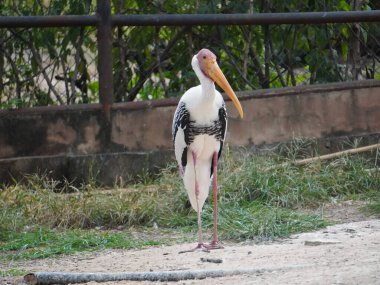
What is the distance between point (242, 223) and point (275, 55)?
267cm

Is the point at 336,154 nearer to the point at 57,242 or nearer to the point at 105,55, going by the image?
the point at 105,55

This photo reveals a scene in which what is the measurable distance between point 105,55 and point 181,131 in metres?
1.82

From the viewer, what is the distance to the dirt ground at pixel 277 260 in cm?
496

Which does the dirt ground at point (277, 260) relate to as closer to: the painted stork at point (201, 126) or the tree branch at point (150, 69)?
the painted stork at point (201, 126)

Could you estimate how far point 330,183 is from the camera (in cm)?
779

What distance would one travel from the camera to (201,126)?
665 centimetres

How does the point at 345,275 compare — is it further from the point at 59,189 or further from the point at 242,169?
the point at 59,189

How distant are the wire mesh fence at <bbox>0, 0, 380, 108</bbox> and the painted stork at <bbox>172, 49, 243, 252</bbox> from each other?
6.79 ft

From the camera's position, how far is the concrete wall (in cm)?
807

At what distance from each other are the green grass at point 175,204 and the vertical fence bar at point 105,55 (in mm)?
737

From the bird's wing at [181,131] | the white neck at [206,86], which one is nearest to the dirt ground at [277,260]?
the bird's wing at [181,131]

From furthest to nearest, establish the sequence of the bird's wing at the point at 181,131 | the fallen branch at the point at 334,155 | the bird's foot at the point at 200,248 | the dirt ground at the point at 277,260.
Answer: the fallen branch at the point at 334,155 → the bird's wing at the point at 181,131 → the bird's foot at the point at 200,248 → the dirt ground at the point at 277,260

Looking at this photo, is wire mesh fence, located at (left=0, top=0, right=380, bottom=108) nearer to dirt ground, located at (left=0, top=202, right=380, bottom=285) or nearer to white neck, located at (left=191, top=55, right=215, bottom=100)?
white neck, located at (left=191, top=55, right=215, bottom=100)

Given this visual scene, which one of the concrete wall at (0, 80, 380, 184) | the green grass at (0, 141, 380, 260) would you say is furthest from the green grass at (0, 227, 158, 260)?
the concrete wall at (0, 80, 380, 184)
